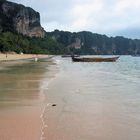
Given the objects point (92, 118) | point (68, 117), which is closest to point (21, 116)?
point (68, 117)

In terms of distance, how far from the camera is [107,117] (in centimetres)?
1161

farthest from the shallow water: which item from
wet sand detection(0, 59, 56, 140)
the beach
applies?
wet sand detection(0, 59, 56, 140)

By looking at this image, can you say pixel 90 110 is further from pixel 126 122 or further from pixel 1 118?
pixel 1 118

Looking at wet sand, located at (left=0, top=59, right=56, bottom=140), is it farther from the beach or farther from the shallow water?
the shallow water

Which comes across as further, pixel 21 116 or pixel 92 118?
pixel 21 116

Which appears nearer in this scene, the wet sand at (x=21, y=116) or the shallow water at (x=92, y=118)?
the wet sand at (x=21, y=116)

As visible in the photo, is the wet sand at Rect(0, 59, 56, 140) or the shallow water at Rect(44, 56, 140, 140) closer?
the wet sand at Rect(0, 59, 56, 140)

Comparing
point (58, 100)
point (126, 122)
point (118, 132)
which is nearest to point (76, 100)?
point (58, 100)

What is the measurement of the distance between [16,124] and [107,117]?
3.02 meters

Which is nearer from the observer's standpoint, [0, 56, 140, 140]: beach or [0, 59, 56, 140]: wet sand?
[0, 59, 56, 140]: wet sand

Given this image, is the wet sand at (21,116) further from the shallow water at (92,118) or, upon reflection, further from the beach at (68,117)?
the shallow water at (92,118)

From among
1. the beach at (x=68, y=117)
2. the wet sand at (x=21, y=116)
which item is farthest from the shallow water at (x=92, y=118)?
the wet sand at (x=21, y=116)

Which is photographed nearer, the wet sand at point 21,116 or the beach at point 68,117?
the wet sand at point 21,116

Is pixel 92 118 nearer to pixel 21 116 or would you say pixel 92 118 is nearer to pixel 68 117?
pixel 68 117
